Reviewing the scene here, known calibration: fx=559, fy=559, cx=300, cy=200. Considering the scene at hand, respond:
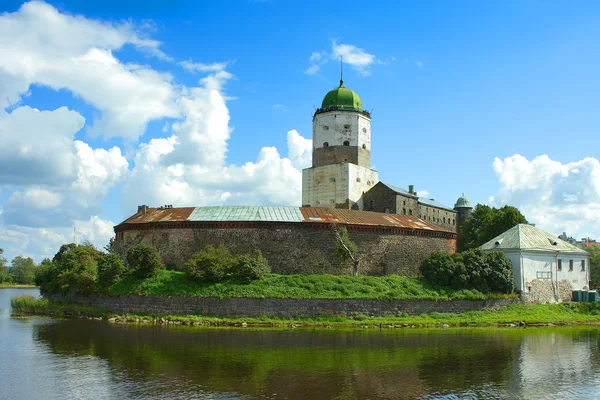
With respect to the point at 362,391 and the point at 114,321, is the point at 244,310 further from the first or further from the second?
the point at 362,391

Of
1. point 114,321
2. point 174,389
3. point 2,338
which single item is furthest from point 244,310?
point 174,389

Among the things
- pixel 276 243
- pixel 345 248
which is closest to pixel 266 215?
pixel 276 243

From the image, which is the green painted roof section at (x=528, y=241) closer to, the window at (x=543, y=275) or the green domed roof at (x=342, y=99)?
the window at (x=543, y=275)

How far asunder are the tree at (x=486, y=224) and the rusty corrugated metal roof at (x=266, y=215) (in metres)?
12.0

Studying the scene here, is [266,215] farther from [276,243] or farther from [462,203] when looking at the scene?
[462,203]

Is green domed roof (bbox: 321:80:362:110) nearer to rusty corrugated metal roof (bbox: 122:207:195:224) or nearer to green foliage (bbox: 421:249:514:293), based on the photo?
rusty corrugated metal roof (bbox: 122:207:195:224)

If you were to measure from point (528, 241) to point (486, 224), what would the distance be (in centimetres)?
1446

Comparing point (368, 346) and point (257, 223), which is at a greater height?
point (257, 223)

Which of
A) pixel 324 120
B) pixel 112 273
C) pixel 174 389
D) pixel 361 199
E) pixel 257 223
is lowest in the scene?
pixel 174 389

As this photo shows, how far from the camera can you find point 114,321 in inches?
1314

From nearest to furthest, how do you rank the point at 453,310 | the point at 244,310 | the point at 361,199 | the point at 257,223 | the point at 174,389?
the point at 174,389 < the point at 244,310 < the point at 453,310 < the point at 257,223 < the point at 361,199

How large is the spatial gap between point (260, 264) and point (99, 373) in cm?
1743

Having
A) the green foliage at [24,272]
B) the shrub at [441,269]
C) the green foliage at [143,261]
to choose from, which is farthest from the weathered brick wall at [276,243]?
the green foliage at [24,272]

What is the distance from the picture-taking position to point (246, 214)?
41344mm
